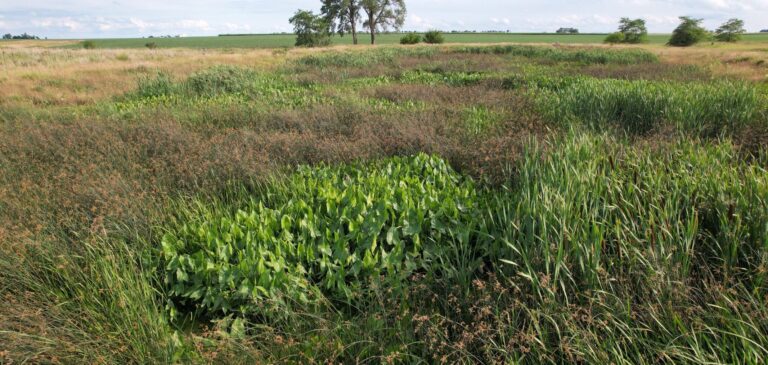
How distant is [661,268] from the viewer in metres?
2.45

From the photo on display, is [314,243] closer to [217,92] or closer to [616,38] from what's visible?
[217,92]

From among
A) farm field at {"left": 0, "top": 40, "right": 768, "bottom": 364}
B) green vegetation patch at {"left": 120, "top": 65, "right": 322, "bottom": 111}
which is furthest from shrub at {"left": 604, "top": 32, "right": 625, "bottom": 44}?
farm field at {"left": 0, "top": 40, "right": 768, "bottom": 364}

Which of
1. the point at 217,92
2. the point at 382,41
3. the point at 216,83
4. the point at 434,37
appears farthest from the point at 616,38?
the point at 217,92

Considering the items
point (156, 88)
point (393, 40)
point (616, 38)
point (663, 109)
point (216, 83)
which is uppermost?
point (393, 40)

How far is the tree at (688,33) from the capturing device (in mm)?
48438

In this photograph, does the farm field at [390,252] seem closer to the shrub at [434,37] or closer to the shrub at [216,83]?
the shrub at [216,83]

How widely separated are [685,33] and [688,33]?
14.9 inches

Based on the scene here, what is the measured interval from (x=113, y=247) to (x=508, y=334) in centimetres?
305

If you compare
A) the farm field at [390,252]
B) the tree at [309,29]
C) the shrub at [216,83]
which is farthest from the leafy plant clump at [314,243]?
the tree at [309,29]

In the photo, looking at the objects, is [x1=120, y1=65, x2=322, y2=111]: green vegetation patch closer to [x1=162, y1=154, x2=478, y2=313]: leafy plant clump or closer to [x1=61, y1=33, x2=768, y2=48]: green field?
[x1=162, y1=154, x2=478, y2=313]: leafy plant clump

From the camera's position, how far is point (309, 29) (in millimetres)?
52875

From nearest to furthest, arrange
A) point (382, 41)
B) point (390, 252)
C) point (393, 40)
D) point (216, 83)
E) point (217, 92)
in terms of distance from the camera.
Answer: point (390, 252), point (217, 92), point (216, 83), point (382, 41), point (393, 40)

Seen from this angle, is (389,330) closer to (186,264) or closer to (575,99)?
(186,264)

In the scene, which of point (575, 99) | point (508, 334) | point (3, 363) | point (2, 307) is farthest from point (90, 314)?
point (575, 99)
